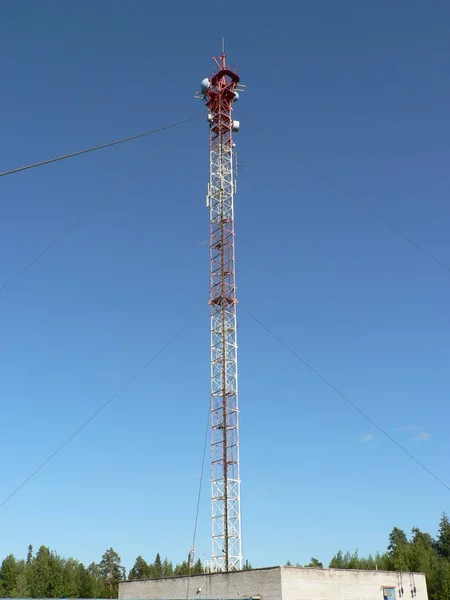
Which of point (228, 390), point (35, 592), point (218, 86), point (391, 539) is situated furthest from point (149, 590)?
point (391, 539)

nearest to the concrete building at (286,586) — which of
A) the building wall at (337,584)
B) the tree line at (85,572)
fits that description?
the building wall at (337,584)

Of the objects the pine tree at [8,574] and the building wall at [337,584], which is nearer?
the building wall at [337,584]

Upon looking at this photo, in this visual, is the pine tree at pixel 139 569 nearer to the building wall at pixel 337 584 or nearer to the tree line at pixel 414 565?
the tree line at pixel 414 565

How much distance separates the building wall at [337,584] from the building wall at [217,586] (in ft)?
2.61

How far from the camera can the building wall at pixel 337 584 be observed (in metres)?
32.2

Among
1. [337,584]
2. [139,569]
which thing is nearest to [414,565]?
Result: [337,584]

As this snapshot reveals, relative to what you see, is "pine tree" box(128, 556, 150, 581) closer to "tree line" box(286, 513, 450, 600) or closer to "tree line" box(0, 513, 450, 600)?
"tree line" box(0, 513, 450, 600)

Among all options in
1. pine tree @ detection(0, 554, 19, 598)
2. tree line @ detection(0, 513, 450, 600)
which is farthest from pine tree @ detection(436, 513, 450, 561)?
pine tree @ detection(0, 554, 19, 598)

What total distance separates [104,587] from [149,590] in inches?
2218

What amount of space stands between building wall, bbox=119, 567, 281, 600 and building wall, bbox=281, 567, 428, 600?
0.79 m

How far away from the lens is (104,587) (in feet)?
292

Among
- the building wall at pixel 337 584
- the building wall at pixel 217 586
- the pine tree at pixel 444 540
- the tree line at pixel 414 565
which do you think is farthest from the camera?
the pine tree at pixel 444 540

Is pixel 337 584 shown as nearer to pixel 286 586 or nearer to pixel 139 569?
pixel 286 586

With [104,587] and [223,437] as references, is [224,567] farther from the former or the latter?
[104,587]
